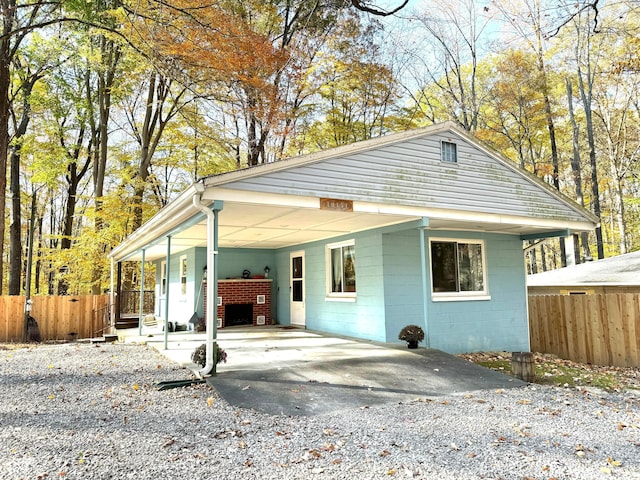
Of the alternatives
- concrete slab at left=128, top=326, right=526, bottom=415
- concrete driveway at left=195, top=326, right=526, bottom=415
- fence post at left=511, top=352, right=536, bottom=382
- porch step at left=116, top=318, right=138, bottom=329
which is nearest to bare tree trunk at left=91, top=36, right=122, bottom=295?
porch step at left=116, top=318, right=138, bottom=329

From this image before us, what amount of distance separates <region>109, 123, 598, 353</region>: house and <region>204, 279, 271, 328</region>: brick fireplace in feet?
0.64

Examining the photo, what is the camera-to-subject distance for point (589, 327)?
9.79 metres

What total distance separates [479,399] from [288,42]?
1544 centimetres

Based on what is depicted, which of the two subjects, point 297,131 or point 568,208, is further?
point 297,131

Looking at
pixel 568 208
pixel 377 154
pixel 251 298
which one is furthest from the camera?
pixel 251 298

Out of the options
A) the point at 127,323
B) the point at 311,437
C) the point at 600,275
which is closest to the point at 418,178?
the point at 311,437

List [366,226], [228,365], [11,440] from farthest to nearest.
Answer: [366,226], [228,365], [11,440]

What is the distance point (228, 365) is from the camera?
20.7ft

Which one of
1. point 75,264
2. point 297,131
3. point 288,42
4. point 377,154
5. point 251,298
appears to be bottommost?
point 251,298

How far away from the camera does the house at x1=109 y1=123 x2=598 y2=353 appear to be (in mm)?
6527

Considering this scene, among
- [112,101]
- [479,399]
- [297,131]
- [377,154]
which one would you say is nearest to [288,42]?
[297,131]

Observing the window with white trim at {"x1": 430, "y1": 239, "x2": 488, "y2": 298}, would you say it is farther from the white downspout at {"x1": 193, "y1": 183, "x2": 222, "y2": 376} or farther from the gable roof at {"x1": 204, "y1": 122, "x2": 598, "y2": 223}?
the white downspout at {"x1": 193, "y1": 183, "x2": 222, "y2": 376}

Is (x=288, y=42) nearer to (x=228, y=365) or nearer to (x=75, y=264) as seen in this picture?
(x=75, y=264)

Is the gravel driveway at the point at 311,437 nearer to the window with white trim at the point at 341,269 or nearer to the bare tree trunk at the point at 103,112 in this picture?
the window with white trim at the point at 341,269
